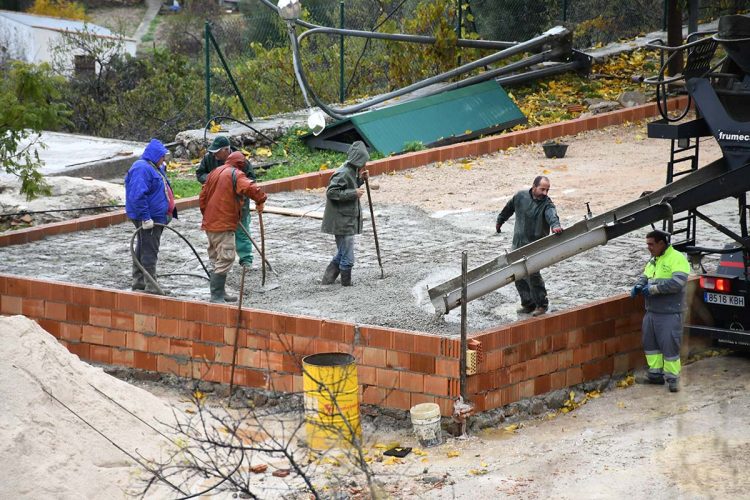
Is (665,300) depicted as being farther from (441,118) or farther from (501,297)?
(441,118)

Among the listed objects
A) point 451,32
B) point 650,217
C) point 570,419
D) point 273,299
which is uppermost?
Result: point 451,32

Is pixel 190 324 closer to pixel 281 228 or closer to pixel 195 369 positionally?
pixel 195 369

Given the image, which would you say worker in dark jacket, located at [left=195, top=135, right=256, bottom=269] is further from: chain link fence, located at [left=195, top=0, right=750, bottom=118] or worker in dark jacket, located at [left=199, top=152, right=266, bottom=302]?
chain link fence, located at [left=195, top=0, right=750, bottom=118]

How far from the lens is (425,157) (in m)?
17.5

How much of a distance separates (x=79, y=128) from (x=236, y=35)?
57.6ft

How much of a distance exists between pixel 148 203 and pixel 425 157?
23.0 ft

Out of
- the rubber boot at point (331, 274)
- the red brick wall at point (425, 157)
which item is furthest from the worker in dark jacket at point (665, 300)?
the red brick wall at point (425, 157)

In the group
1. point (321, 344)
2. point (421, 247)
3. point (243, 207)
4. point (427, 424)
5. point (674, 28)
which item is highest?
point (674, 28)

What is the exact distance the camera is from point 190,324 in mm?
10523

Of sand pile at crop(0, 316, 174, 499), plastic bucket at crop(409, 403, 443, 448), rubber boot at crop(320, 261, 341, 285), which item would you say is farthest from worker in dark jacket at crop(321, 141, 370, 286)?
sand pile at crop(0, 316, 174, 499)

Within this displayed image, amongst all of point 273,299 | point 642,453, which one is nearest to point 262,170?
point 273,299

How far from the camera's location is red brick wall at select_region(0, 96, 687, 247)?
13969 millimetres

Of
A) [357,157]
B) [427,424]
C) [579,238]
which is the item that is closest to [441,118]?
[357,157]

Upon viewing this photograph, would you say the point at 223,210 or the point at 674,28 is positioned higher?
the point at 674,28
